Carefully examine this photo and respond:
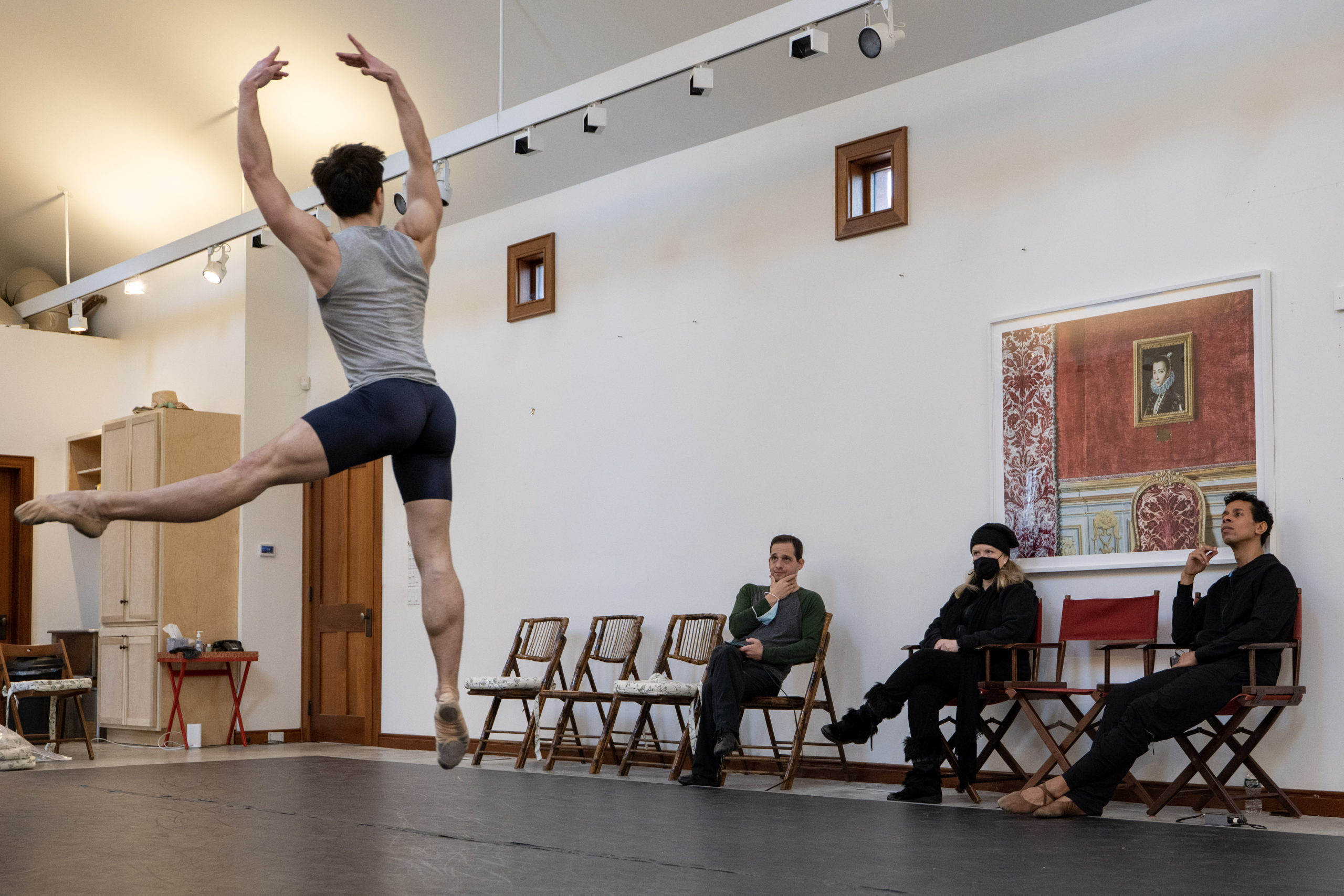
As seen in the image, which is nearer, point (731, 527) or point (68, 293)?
point (731, 527)

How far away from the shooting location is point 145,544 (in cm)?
901

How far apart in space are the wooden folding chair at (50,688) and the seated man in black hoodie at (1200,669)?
19.0 ft

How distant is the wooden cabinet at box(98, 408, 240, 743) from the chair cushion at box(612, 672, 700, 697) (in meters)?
3.97

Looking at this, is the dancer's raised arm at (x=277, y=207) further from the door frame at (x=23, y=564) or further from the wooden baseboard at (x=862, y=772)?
the door frame at (x=23, y=564)

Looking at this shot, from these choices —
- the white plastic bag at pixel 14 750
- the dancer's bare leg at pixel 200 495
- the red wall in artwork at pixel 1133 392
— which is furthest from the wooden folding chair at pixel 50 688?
the red wall in artwork at pixel 1133 392

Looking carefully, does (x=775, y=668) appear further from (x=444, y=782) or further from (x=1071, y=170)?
(x=1071, y=170)

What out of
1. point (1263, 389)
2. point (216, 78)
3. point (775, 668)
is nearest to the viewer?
point (1263, 389)

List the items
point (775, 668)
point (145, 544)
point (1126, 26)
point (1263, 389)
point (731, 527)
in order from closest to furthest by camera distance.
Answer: point (1263, 389) < point (1126, 26) < point (775, 668) < point (731, 527) < point (145, 544)

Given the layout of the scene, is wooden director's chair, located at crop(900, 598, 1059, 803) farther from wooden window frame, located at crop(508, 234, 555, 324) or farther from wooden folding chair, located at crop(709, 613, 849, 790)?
wooden window frame, located at crop(508, 234, 555, 324)

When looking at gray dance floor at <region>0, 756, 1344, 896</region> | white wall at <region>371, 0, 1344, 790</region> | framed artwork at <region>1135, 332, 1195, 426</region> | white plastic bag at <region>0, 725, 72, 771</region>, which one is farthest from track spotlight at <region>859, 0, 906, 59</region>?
white plastic bag at <region>0, 725, 72, 771</region>

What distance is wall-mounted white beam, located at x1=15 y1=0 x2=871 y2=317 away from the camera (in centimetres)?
550

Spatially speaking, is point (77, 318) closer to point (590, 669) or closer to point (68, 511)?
point (590, 669)

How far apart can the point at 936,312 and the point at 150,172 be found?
235 inches

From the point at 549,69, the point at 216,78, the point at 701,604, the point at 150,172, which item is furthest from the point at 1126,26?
the point at 150,172
